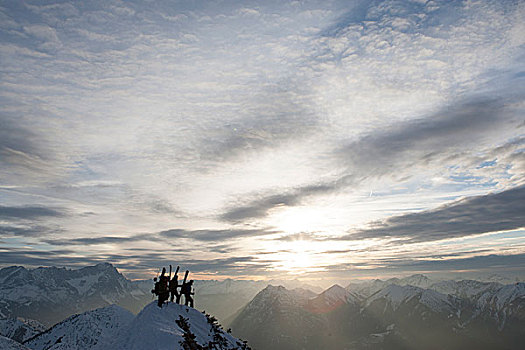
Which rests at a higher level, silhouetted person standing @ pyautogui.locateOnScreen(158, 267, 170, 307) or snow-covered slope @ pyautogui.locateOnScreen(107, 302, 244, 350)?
silhouetted person standing @ pyautogui.locateOnScreen(158, 267, 170, 307)

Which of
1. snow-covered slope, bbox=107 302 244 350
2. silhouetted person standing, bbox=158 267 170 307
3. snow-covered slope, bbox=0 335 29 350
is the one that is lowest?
snow-covered slope, bbox=107 302 244 350

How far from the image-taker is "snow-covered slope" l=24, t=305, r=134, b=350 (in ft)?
198

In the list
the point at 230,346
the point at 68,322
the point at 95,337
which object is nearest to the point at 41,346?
the point at 68,322

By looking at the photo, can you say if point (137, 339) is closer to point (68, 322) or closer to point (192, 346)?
point (192, 346)

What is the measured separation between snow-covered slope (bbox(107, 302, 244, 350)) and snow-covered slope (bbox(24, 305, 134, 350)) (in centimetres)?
2764

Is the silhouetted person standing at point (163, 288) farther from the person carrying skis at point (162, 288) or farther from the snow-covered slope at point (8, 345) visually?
the snow-covered slope at point (8, 345)

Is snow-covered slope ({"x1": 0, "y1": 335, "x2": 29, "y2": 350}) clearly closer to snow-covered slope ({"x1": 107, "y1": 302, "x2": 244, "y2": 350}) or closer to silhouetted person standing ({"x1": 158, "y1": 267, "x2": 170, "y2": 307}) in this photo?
snow-covered slope ({"x1": 107, "y1": 302, "x2": 244, "y2": 350})

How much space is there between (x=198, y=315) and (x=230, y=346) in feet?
20.5

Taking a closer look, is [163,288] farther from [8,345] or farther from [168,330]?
[8,345]

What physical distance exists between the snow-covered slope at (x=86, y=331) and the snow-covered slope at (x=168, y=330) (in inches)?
1088

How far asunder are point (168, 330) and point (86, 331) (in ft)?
145

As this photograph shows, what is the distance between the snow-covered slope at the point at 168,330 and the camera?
28.5m

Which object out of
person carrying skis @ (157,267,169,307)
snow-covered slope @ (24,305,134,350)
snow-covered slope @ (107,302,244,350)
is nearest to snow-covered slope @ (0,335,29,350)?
snow-covered slope @ (107,302,244,350)

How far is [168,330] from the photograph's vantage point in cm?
3080
